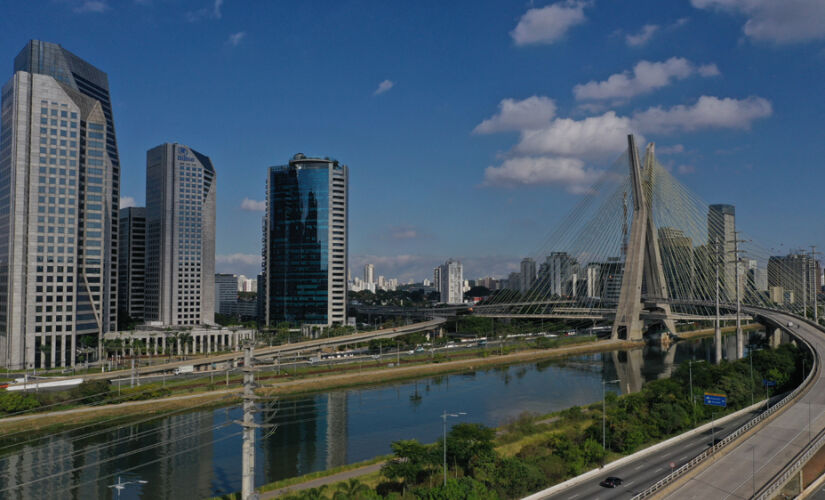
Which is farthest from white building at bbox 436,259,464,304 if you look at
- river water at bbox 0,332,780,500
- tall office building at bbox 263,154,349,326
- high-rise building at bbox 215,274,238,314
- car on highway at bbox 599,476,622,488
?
car on highway at bbox 599,476,622,488

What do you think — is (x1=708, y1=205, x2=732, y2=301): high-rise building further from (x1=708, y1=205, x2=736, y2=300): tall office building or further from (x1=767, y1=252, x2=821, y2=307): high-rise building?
(x1=767, y1=252, x2=821, y2=307): high-rise building

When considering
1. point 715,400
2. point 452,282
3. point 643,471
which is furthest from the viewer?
point 452,282

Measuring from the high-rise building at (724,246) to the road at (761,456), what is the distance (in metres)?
25.3

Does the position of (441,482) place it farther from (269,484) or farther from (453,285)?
(453,285)

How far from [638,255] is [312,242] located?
37424 millimetres

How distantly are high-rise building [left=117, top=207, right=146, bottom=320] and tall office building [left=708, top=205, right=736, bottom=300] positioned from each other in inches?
2425

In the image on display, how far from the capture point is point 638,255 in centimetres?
6019

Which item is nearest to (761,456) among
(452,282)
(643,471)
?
(643,471)

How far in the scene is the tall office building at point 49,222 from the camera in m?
42.4

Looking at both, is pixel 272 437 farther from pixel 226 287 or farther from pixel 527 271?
pixel 226 287

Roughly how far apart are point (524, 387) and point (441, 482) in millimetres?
22864

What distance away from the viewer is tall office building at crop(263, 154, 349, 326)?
7144 cm

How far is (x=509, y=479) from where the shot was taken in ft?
57.8

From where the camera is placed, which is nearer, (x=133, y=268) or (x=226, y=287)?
(x=133, y=268)
